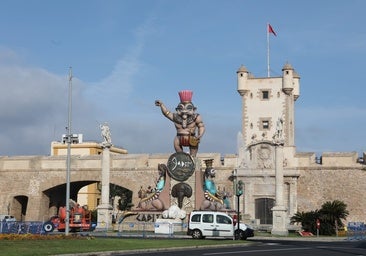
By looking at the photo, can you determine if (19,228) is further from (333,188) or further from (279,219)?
(333,188)

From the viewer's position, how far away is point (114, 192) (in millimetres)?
86375

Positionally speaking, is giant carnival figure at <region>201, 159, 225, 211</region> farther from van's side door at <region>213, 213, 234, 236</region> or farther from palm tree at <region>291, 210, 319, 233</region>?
van's side door at <region>213, 213, 234, 236</region>

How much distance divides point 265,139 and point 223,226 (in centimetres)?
2894

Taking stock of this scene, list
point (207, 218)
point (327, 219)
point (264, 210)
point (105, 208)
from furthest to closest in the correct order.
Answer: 1. point (264, 210)
2. point (105, 208)
3. point (327, 219)
4. point (207, 218)

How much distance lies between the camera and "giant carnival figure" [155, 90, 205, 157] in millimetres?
45031

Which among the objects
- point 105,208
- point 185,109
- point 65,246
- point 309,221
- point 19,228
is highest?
point 185,109

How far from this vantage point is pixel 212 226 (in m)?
33.8

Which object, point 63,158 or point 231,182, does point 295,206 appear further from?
point 63,158

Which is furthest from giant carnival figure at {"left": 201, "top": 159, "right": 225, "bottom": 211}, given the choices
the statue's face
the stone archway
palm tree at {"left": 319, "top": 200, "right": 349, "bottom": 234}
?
the stone archway

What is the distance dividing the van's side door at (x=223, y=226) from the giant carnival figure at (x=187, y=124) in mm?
11688

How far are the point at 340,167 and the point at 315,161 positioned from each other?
3.05 meters

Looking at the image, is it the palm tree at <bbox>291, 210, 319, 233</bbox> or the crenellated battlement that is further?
the crenellated battlement

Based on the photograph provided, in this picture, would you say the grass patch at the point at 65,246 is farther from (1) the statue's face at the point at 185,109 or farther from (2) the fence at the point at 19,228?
(1) the statue's face at the point at 185,109

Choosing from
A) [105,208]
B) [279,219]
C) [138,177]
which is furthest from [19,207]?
[279,219]
